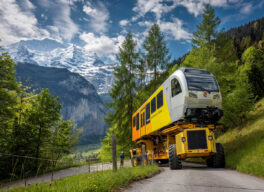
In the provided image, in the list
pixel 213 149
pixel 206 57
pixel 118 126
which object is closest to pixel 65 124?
pixel 118 126

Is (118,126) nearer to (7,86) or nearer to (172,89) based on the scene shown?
(7,86)

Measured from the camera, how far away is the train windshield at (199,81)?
10.4 meters

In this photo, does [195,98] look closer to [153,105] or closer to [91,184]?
[153,105]

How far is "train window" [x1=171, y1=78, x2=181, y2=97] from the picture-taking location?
10766 mm

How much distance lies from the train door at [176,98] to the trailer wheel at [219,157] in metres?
2.56

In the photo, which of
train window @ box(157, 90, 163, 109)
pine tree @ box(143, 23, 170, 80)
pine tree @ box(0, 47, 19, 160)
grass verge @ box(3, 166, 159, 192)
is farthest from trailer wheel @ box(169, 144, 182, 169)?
pine tree @ box(143, 23, 170, 80)

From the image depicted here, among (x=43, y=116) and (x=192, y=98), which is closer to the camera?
(x=192, y=98)

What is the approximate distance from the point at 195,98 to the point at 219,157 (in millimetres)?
3311

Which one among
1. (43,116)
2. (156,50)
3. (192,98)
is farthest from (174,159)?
(156,50)

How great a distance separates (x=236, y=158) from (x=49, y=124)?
19.9 meters

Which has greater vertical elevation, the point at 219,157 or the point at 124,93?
the point at 124,93

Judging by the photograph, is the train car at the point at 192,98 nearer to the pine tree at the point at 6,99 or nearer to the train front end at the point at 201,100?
the train front end at the point at 201,100

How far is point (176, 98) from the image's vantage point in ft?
35.7

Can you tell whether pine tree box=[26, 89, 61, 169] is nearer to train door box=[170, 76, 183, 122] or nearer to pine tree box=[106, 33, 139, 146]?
pine tree box=[106, 33, 139, 146]
